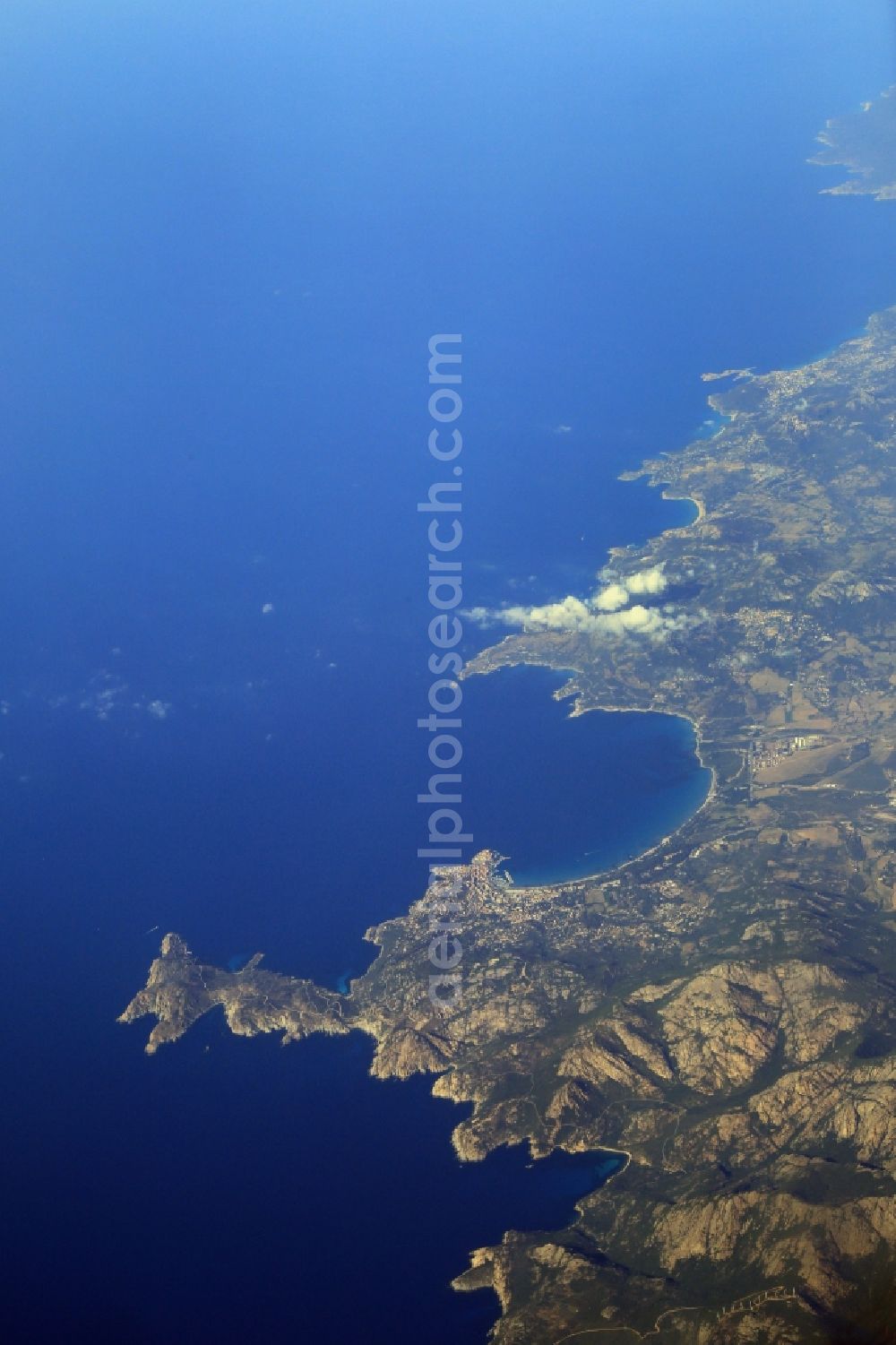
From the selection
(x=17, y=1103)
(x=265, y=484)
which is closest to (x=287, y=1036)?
(x=17, y=1103)

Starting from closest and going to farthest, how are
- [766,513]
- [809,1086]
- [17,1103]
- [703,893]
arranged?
[809,1086] → [17,1103] → [703,893] → [766,513]

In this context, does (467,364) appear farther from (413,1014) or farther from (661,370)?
(413,1014)

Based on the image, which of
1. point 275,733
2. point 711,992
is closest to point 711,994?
point 711,992

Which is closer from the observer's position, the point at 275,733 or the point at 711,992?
the point at 711,992

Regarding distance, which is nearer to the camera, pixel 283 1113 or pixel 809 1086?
pixel 809 1086

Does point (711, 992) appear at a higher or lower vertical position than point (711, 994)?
higher

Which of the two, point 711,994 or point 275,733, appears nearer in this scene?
point 711,994

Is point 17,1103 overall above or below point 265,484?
below

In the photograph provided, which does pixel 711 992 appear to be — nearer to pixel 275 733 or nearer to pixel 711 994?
pixel 711 994
